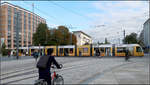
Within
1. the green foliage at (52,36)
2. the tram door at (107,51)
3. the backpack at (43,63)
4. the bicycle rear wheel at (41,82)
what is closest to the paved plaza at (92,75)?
the bicycle rear wheel at (41,82)

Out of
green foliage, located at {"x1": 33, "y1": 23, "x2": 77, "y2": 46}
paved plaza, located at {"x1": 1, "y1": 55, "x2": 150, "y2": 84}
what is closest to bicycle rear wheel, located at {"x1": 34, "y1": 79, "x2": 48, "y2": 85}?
paved plaza, located at {"x1": 1, "y1": 55, "x2": 150, "y2": 84}

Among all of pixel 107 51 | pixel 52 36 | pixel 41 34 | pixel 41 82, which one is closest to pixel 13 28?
pixel 41 34

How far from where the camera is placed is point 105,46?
31516mm

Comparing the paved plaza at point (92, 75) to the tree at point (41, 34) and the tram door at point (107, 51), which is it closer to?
the tram door at point (107, 51)

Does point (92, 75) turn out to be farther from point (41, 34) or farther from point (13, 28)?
point (13, 28)

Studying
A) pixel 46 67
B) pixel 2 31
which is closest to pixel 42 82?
pixel 46 67

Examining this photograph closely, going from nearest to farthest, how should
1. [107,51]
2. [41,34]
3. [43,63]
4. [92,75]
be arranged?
1. [43,63]
2. [92,75]
3. [107,51]
4. [41,34]

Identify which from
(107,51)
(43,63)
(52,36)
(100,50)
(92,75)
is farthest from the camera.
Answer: (52,36)

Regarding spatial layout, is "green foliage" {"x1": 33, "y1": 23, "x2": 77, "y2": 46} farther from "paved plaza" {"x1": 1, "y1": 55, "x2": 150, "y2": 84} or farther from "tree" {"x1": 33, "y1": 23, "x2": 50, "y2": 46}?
"paved plaza" {"x1": 1, "y1": 55, "x2": 150, "y2": 84}

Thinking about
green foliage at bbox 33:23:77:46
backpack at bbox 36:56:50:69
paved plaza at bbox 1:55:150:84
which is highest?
green foliage at bbox 33:23:77:46

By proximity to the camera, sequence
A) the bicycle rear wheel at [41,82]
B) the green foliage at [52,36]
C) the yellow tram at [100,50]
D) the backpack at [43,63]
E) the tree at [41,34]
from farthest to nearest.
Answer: the tree at [41,34], the green foliage at [52,36], the yellow tram at [100,50], the backpack at [43,63], the bicycle rear wheel at [41,82]

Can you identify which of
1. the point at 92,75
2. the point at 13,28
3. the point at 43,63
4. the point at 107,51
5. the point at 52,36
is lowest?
the point at 92,75

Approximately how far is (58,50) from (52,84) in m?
31.9

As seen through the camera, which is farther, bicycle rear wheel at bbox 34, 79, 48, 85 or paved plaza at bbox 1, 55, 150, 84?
paved plaza at bbox 1, 55, 150, 84
